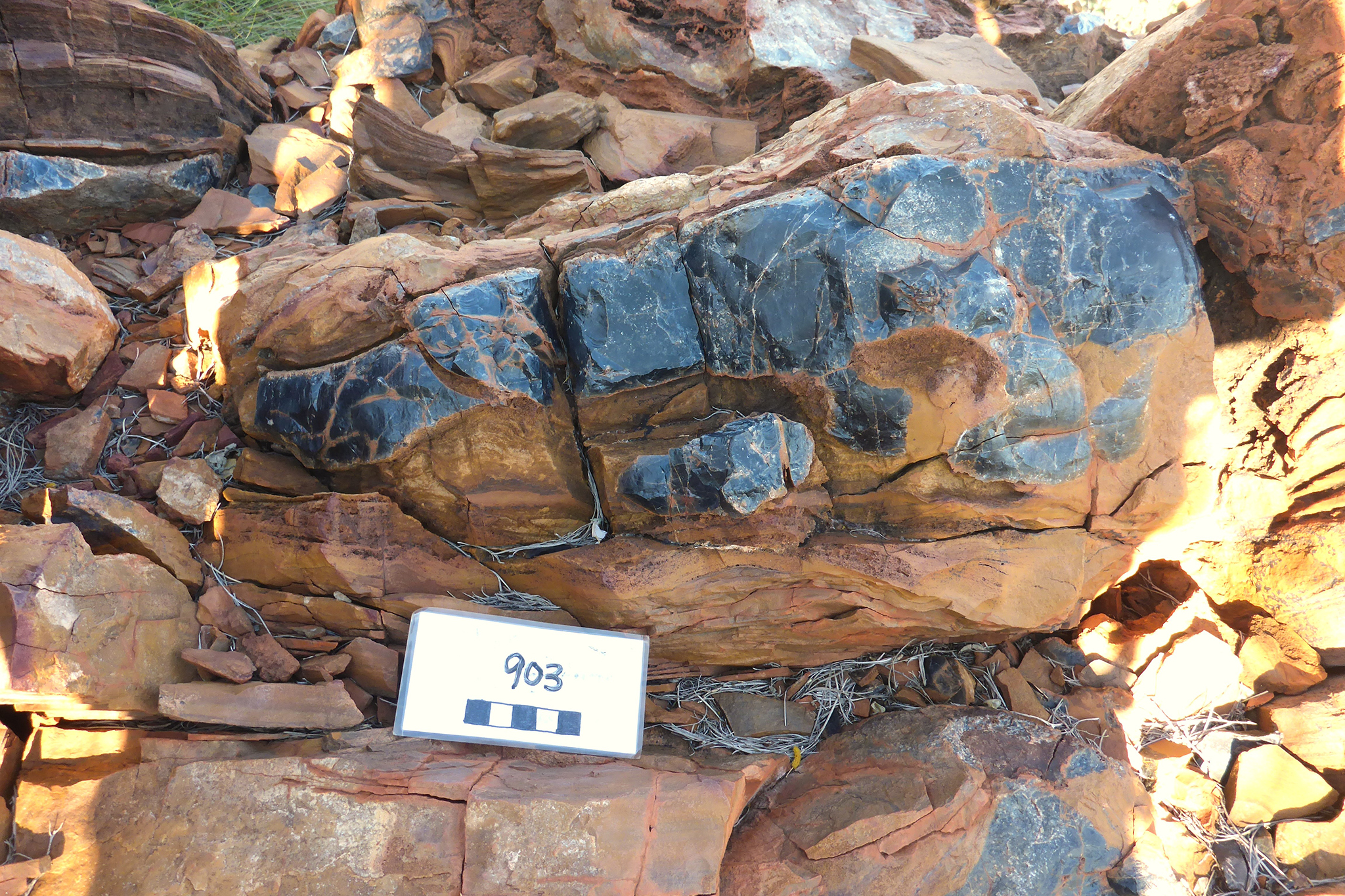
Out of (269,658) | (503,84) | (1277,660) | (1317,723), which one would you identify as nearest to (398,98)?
(503,84)

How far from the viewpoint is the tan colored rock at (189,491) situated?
2633 mm

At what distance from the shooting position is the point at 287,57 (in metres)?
4.40

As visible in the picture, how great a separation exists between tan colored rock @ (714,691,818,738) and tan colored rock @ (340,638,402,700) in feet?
3.73

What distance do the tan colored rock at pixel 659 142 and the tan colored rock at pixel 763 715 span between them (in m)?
2.54

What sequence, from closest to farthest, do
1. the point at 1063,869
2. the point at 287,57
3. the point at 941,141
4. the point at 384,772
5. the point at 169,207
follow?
the point at 384,772
the point at 1063,869
the point at 941,141
the point at 169,207
the point at 287,57

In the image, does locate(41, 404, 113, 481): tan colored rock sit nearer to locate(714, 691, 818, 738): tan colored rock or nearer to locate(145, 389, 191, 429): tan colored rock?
locate(145, 389, 191, 429): tan colored rock

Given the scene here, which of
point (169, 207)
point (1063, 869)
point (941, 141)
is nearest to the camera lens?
point (1063, 869)

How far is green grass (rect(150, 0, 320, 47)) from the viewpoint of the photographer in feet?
15.3

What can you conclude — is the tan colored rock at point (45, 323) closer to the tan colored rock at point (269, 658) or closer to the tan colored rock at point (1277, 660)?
the tan colored rock at point (269, 658)

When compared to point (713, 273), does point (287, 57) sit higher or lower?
higher

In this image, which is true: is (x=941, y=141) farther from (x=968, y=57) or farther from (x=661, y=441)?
(x=968, y=57)

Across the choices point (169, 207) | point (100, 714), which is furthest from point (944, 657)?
point (169, 207)

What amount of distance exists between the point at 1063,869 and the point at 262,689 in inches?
102

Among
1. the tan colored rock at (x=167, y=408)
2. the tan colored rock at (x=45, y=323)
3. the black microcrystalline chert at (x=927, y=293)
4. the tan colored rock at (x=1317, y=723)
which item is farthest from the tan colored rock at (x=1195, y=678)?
the tan colored rock at (x=45, y=323)
